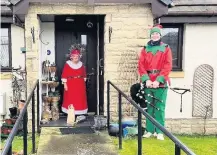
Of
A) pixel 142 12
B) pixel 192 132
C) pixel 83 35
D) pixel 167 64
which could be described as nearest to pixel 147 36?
pixel 142 12

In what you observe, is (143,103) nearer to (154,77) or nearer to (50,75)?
(154,77)

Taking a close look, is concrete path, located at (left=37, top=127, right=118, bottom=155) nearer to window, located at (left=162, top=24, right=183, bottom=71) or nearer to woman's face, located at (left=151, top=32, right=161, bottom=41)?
woman's face, located at (left=151, top=32, right=161, bottom=41)

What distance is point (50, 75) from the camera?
8234 millimetres

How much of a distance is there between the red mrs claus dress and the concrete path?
120 centimetres

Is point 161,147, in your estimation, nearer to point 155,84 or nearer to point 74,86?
point 155,84

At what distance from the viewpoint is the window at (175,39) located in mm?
9039

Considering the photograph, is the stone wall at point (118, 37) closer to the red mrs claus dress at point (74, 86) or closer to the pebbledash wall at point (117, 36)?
the pebbledash wall at point (117, 36)

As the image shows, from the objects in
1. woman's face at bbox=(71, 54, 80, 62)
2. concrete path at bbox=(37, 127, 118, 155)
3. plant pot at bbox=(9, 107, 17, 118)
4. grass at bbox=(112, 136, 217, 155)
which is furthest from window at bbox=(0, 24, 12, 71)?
grass at bbox=(112, 136, 217, 155)

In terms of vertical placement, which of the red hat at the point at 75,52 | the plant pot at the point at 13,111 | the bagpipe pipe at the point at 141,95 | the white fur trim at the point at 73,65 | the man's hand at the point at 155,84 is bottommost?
the plant pot at the point at 13,111

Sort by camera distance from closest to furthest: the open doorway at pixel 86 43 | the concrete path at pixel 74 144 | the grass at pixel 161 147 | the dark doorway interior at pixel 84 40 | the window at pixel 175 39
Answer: the concrete path at pixel 74 144 → the grass at pixel 161 147 → the open doorway at pixel 86 43 → the dark doorway interior at pixel 84 40 → the window at pixel 175 39

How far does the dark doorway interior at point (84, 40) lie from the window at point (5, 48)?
1.19 meters

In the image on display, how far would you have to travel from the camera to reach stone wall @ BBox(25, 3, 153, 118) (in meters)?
7.01

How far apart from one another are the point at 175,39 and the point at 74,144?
4397 millimetres

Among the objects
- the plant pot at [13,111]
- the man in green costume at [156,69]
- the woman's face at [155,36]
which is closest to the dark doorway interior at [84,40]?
the plant pot at [13,111]
